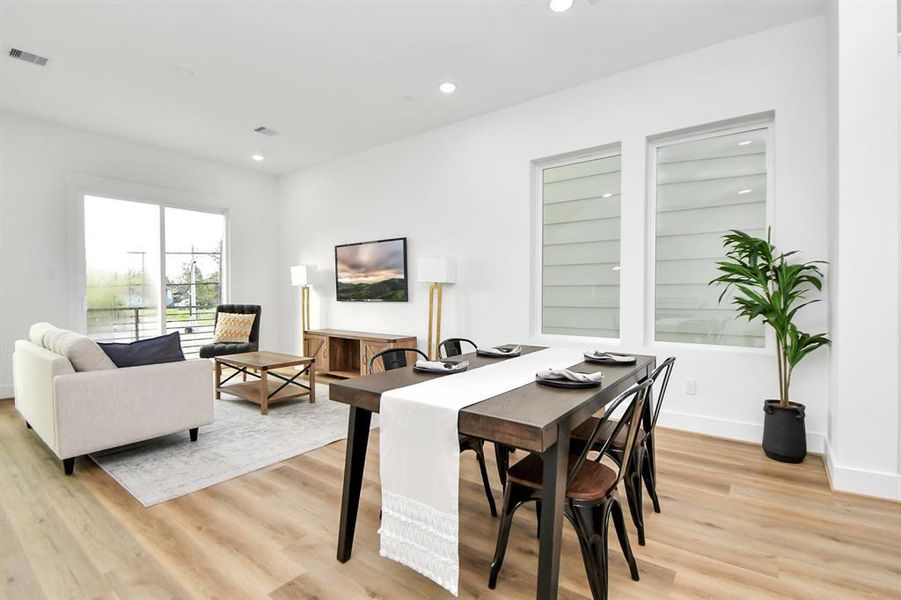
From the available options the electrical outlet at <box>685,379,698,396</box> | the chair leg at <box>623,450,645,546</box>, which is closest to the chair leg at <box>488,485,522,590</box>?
the chair leg at <box>623,450,645,546</box>

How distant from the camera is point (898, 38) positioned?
7.75ft

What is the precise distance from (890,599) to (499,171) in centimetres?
388

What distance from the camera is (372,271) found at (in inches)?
221

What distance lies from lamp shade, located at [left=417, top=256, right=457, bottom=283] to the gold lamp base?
198 millimetres

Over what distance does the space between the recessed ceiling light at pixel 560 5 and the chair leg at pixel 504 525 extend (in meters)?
2.88

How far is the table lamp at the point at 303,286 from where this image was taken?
6.11 m

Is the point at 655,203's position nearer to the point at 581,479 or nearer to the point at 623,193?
the point at 623,193

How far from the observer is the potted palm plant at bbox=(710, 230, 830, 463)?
9.18 feet

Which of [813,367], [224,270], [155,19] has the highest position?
[155,19]

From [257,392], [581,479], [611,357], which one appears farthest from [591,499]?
[257,392]

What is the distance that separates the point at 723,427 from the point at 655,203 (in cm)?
185

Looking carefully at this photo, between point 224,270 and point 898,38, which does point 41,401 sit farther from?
point 898,38

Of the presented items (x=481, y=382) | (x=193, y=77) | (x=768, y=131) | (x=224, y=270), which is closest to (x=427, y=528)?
(x=481, y=382)

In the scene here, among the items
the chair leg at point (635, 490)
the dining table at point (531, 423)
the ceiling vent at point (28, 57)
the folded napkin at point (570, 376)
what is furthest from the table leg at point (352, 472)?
the ceiling vent at point (28, 57)
